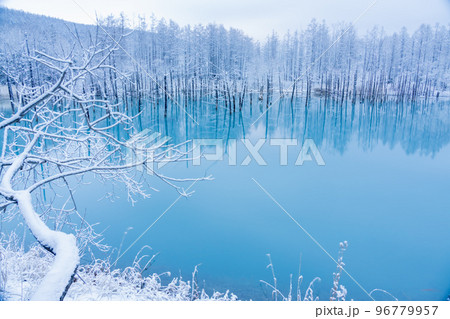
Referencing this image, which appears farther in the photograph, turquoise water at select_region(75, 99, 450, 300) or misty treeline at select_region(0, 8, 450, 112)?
misty treeline at select_region(0, 8, 450, 112)

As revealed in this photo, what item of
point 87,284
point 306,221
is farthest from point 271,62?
point 87,284

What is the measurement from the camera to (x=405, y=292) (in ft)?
14.9

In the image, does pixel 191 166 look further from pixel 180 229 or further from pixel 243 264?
pixel 243 264

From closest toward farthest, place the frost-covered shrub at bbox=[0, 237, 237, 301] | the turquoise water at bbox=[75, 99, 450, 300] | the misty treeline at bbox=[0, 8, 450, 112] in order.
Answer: the frost-covered shrub at bbox=[0, 237, 237, 301] → the turquoise water at bbox=[75, 99, 450, 300] → the misty treeline at bbox=[0, 8, 450, 112]

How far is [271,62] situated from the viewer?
107 feet

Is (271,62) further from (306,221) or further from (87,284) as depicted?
(87,284)

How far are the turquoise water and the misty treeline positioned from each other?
11.4m

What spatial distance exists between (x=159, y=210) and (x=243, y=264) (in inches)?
98.7

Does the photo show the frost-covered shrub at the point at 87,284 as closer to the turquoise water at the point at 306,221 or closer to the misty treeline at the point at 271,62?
the turquoise water at the point at 306,221

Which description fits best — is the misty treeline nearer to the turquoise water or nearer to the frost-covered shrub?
the turquoise water

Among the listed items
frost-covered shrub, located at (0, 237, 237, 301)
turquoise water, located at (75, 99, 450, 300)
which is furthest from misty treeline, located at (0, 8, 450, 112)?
frost-covered shrub, located at (0, 237, 237, 301)

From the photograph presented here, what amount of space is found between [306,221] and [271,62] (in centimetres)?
2851

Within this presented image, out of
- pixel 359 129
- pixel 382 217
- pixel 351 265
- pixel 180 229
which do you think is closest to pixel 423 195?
pixel 382 217

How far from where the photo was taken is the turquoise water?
4.90 m
